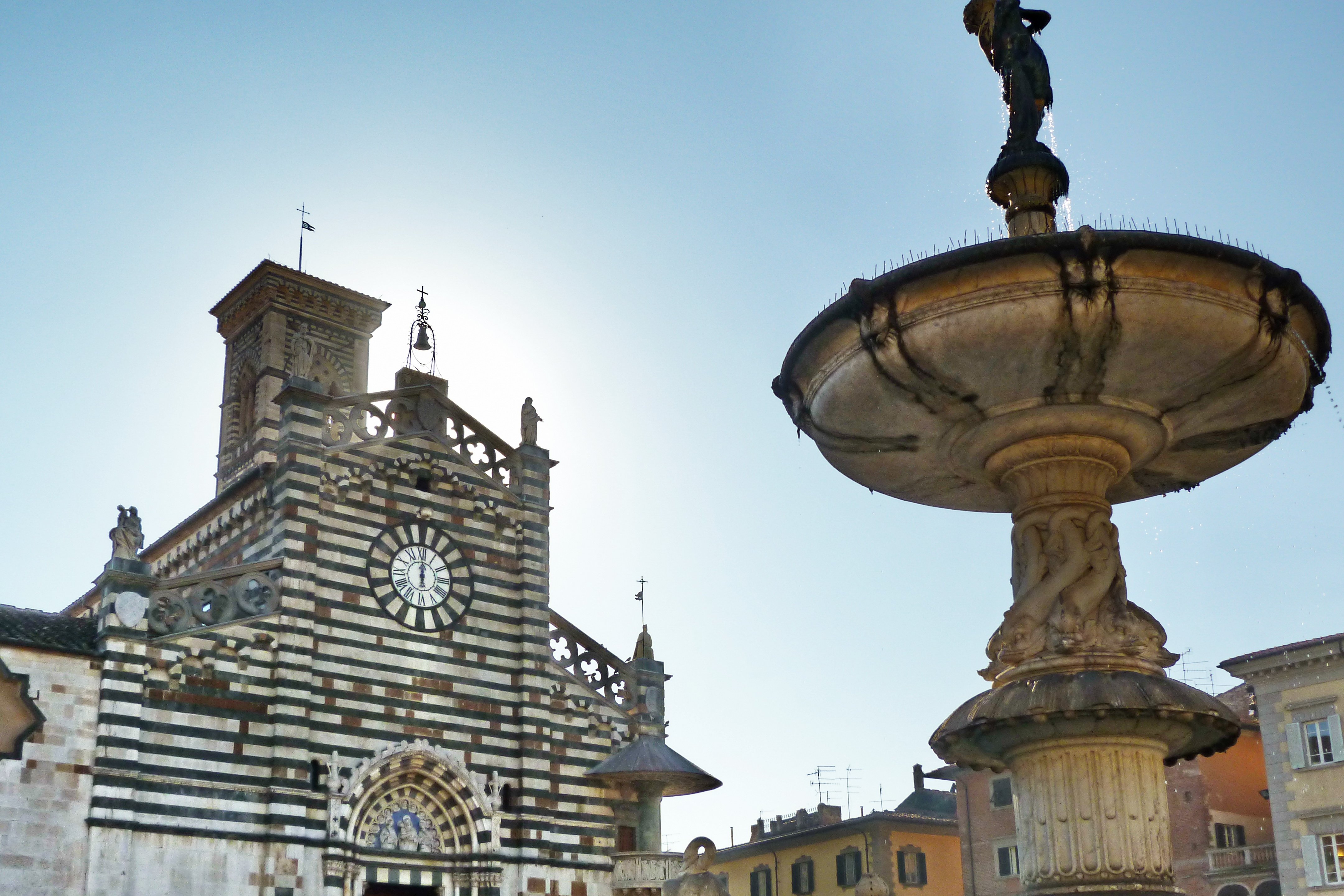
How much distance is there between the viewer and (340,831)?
21094mm

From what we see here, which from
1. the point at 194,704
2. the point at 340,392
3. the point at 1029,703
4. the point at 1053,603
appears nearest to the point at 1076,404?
the point at 1053,603

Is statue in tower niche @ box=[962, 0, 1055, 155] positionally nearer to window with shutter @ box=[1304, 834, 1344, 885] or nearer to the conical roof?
the conical roof

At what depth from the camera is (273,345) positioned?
35.3 m

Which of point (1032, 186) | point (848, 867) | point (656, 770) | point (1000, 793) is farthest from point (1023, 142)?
point (848, 867)

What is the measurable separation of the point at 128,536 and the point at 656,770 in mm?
8680

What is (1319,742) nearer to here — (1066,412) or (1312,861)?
(1312,861)

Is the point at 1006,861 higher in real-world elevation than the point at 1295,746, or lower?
lower

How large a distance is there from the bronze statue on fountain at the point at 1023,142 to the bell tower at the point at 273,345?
84.2 ft

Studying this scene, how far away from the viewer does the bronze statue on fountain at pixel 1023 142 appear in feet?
36.2

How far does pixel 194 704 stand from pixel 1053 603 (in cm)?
1408

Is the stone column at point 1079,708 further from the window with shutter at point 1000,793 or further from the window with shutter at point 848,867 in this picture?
the window with shutter at point 848,867

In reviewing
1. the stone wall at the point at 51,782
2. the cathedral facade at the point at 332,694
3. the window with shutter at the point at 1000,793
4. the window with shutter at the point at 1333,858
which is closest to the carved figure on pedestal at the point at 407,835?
A: the cathedral facade at the point at 332,694

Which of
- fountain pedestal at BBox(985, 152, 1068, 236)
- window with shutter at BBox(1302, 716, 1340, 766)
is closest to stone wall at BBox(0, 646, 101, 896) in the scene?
fountain pedestal at BBox(985, 152, 1068, 236)

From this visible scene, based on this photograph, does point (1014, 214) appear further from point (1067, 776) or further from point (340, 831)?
point (340, 831)
